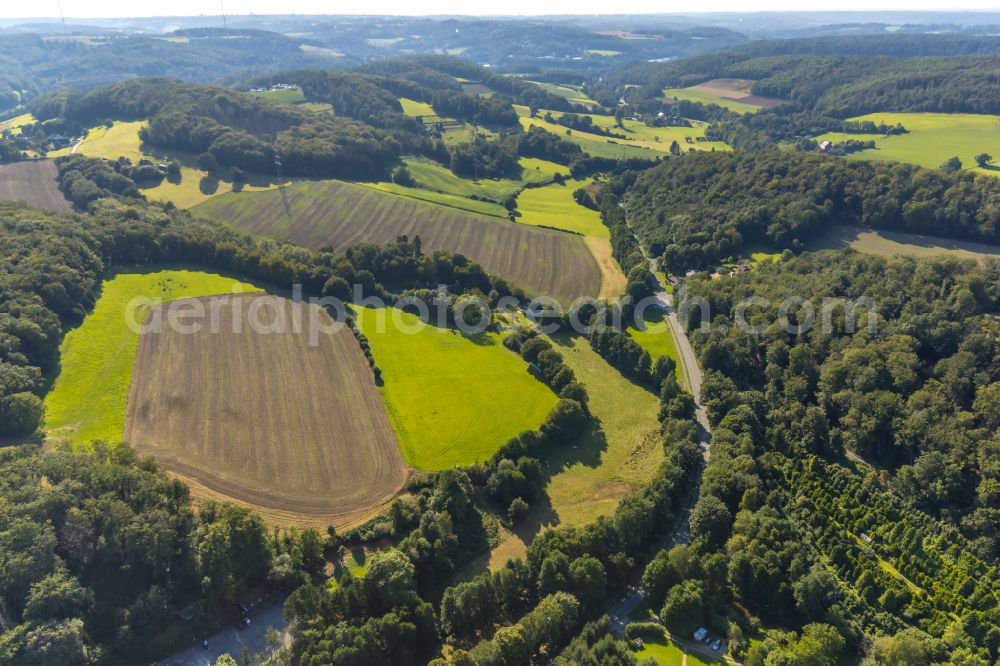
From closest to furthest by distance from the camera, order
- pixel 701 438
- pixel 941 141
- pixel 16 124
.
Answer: pixel 701 438, pixel 941 141, pixel 16 124

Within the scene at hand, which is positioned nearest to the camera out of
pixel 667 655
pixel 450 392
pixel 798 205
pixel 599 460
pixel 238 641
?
pixel 667 655

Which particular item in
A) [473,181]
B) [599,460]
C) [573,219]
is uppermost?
[473,181]

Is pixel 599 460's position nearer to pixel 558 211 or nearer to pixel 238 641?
pixel 238 641

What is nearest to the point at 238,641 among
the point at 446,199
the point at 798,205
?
the point at 446,199

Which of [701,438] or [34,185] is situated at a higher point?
[34,185]

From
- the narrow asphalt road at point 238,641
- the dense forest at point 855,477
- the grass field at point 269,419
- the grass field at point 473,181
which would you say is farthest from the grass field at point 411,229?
the narrow asphalt road at point 238,641
